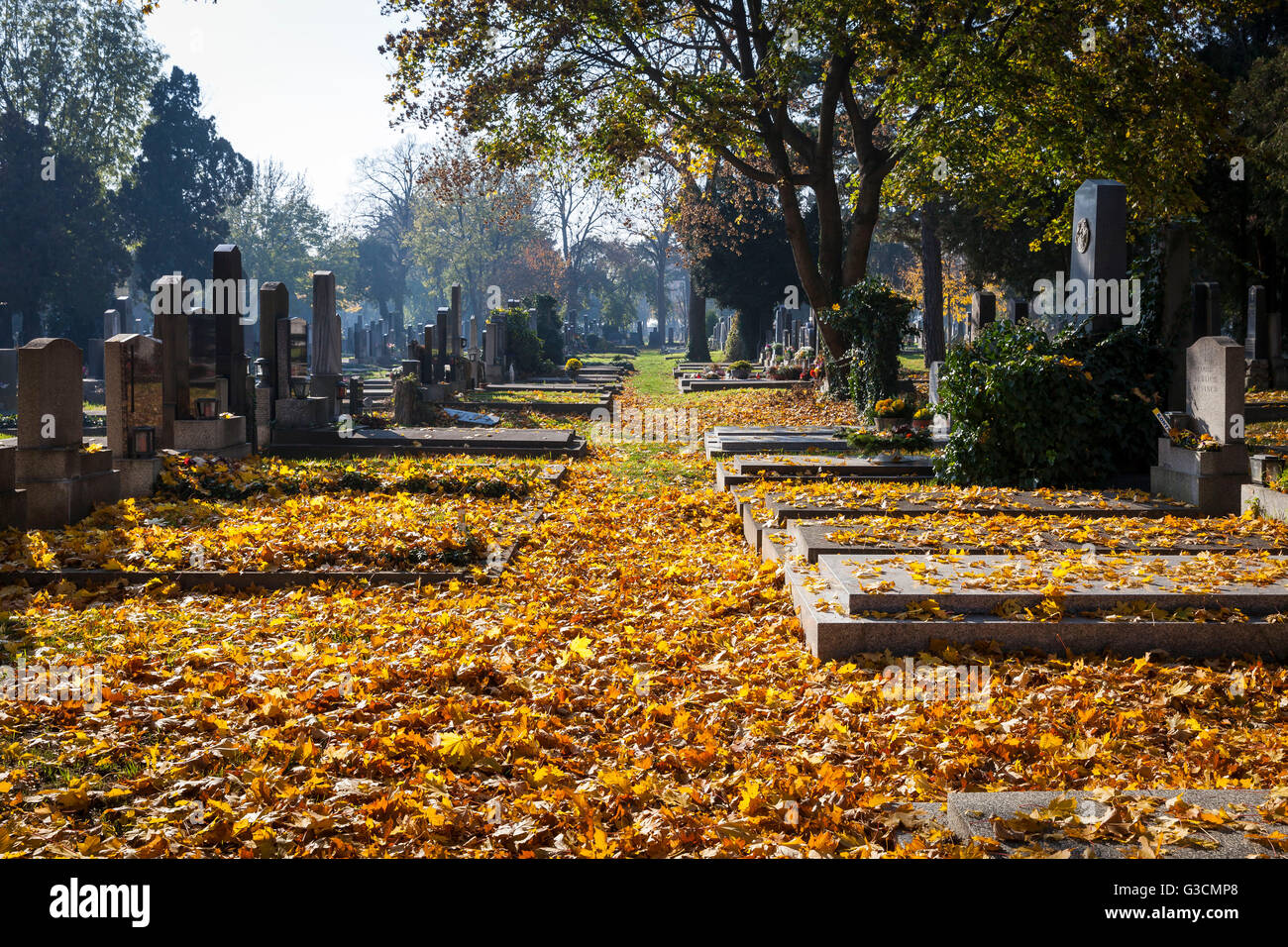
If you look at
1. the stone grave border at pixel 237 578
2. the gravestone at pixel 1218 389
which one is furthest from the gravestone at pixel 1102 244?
the stone grave border at pixel 237 578

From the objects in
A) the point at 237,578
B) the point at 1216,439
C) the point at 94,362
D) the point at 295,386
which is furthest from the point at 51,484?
the point at 94,362

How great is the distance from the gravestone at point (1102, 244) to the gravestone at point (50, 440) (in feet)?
32.6

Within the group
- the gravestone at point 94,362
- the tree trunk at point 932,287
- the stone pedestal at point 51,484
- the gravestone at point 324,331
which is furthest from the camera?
the gravestone at point 94,362

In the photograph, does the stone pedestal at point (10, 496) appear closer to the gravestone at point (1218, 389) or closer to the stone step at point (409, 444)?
the stone step at point (409, 444)

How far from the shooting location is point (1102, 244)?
444 inches

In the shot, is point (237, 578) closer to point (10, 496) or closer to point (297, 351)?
point (10, 496)

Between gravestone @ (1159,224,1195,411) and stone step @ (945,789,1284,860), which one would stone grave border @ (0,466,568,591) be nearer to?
stone step @ (945,789,1284,860)

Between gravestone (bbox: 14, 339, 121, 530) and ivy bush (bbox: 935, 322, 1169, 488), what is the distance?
27.5 ft

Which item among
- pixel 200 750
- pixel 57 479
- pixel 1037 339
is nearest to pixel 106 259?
pixel 57 479

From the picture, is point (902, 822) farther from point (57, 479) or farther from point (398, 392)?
point (398, 392)

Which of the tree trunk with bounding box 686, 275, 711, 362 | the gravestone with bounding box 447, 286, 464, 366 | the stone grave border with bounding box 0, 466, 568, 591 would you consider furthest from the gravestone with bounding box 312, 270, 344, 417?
the tree trunk with bounding box 686, 275, 711, 362

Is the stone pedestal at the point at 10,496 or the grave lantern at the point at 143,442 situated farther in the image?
the grave lantern at the point at 143,442

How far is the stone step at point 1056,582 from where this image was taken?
18.4 ft

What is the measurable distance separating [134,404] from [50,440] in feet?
6.89
